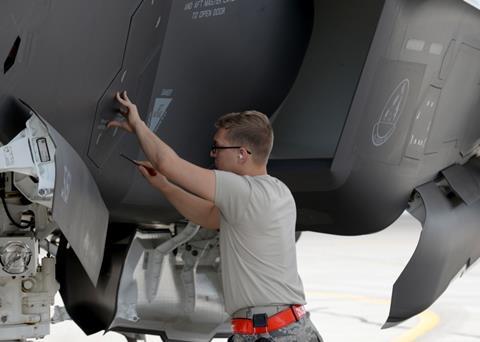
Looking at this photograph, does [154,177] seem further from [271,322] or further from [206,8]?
[206,8]

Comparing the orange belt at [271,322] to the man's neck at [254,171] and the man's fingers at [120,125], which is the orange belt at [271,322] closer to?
the man's neck at [254,171]

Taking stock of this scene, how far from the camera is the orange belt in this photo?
3076 mm

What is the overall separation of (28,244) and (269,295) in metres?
1.50

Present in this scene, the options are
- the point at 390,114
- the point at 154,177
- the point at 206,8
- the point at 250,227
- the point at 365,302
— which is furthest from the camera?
the point at 365,302

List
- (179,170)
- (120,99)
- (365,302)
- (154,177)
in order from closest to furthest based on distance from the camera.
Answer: (179,170)
(154,177)
(120,99)
(365,302)

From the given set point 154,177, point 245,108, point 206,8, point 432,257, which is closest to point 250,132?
point 154,177

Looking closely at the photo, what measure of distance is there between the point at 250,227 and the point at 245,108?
4.31ft

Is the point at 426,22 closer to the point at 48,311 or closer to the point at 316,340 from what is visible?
the point at 316,340

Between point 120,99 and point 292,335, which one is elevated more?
point 120,99

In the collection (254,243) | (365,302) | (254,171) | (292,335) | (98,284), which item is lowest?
(365,302)

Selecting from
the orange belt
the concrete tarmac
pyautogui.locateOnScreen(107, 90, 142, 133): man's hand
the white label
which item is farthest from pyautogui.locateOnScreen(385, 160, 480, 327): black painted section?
pyautogui.locateOnScreen(107, 90, 142, 133): man's hand

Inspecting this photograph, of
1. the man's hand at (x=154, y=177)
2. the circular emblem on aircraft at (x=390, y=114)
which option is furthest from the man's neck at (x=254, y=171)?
the circular emblem on aircraft at (x=390, y=114)

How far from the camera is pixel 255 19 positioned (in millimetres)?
4156

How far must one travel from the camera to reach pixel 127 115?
3357 mm
